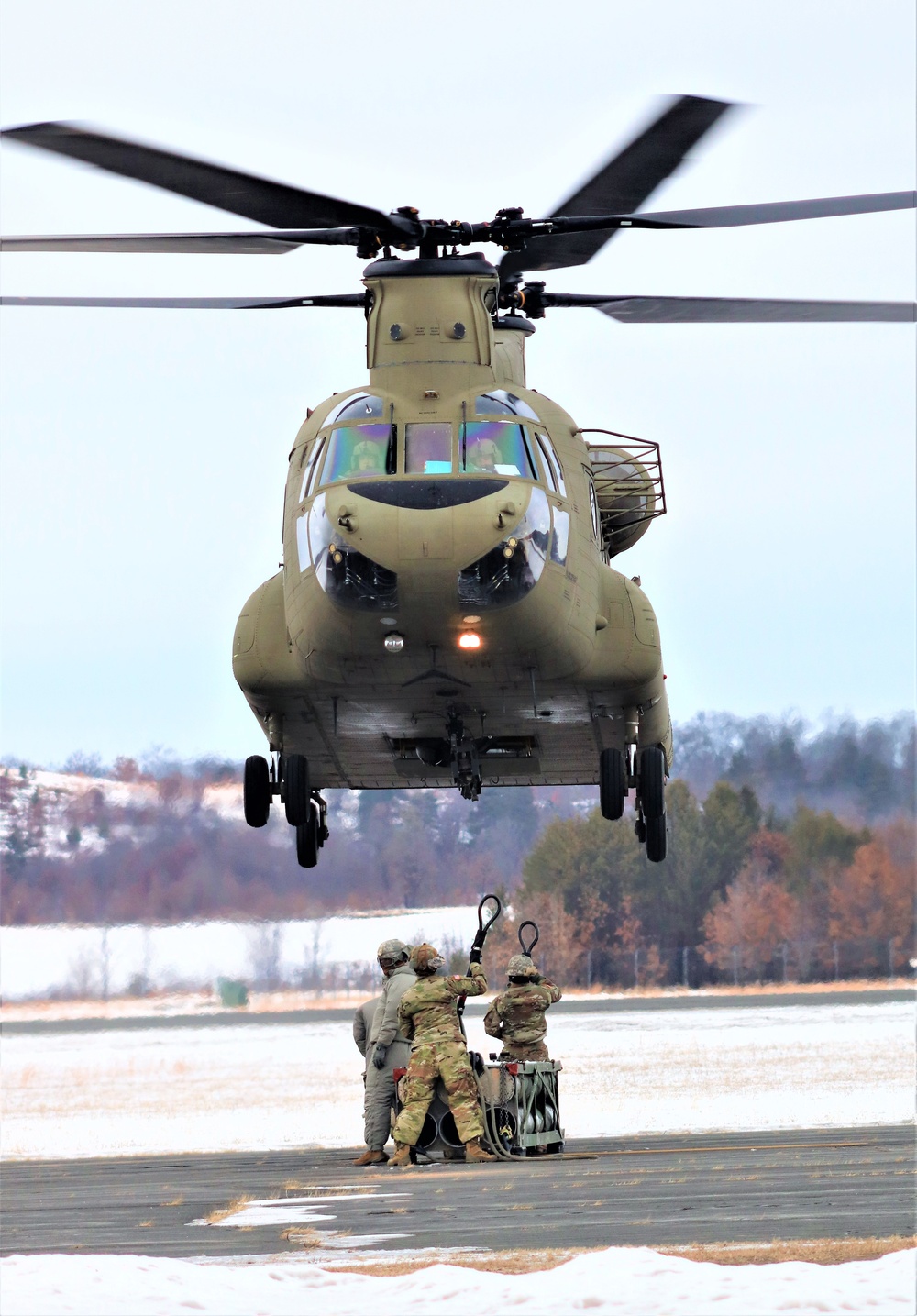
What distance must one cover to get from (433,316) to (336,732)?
389 cm

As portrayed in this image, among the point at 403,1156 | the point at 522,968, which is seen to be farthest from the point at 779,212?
the point at 403,1156

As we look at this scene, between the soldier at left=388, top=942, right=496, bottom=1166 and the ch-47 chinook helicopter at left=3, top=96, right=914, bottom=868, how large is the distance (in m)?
2.81

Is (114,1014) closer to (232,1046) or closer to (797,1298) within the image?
(232,1046)

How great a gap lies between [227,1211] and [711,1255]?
12.8 ft

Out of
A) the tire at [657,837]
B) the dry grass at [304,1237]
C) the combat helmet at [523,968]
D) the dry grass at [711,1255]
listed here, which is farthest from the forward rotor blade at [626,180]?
the dry grass at [711,1255]

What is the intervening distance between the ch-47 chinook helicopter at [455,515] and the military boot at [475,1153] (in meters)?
3.81

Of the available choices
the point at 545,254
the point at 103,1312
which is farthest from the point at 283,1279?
the point at 545,254

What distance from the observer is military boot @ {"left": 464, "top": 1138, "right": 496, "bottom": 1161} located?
530 inches

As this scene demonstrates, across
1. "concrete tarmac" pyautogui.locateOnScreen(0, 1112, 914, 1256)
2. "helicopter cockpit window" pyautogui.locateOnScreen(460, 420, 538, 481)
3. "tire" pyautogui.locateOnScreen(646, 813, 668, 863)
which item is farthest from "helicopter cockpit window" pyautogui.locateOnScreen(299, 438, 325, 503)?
"concrete tarmac" pyautogui.locateOnScreen(0, 1112, 914, 1256)

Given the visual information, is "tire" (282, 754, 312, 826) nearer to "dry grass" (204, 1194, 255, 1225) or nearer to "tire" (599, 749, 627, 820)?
"tire" (599, 749, 627, 820)

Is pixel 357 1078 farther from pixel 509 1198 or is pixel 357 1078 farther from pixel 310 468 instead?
pixel 509 1198

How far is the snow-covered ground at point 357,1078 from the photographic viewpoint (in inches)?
750

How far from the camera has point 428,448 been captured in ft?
48.3

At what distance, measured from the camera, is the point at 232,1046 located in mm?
36750
